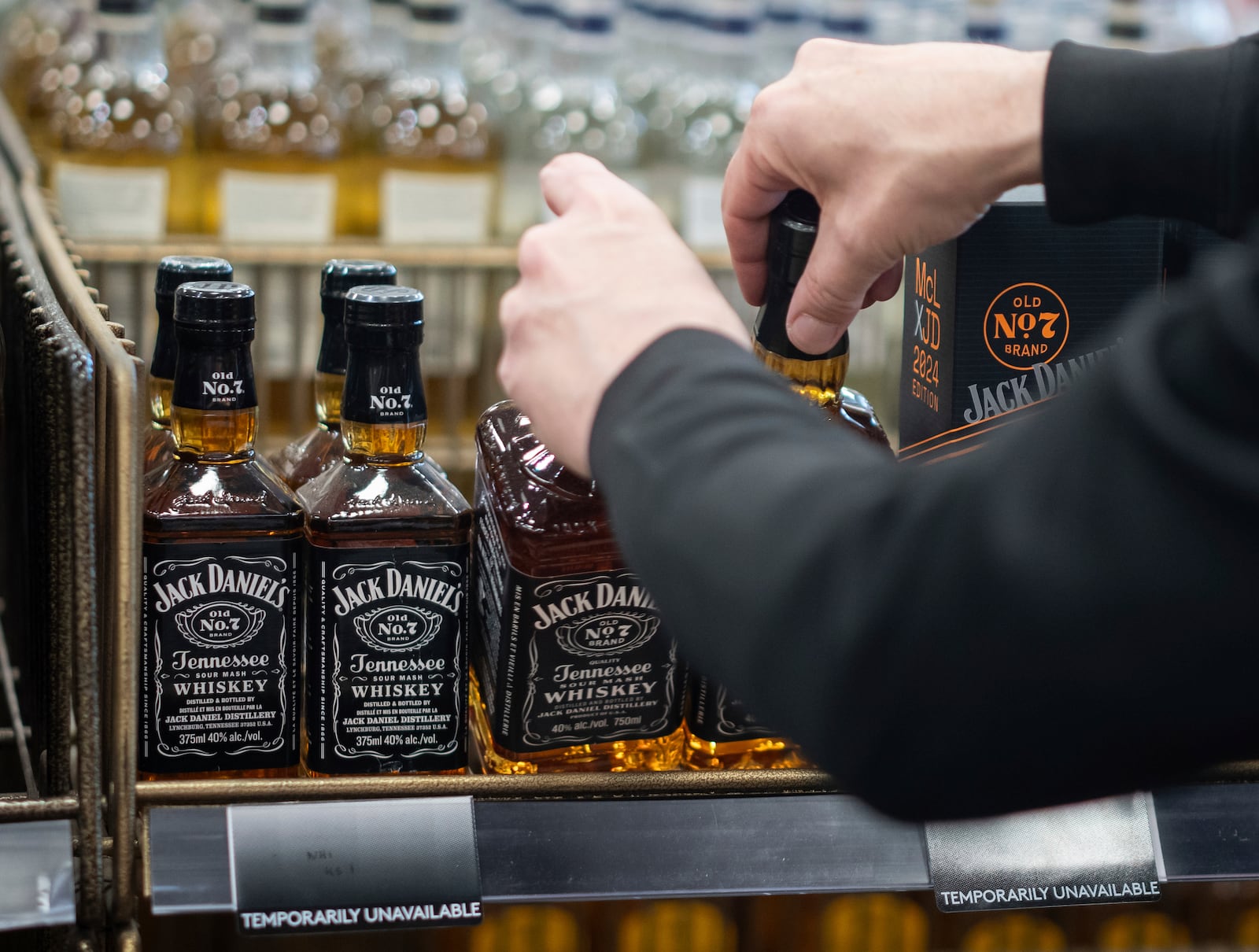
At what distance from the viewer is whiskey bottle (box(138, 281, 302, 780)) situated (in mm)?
774

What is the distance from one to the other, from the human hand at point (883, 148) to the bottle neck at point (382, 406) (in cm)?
21

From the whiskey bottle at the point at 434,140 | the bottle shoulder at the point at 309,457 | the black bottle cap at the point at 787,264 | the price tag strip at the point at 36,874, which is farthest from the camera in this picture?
the whiskey bottle at the point at 434,140

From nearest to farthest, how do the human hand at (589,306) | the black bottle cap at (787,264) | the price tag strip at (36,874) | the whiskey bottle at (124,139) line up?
the human hand at (589,306) < the price tag strip at (36,874) < the black bottle cap at (787,264) < the whiskey bottle at (124,139)

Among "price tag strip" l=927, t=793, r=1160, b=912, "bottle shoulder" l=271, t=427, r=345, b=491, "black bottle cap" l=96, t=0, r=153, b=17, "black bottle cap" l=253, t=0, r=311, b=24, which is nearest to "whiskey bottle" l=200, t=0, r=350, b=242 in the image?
"black bottle cap" l=253, t=0, r=311, b=24

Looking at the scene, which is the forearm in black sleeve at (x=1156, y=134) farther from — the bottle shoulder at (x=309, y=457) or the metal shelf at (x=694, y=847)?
the bottle shoulder at (x=309, y=457)

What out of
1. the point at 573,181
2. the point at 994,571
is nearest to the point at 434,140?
the point at 573,181

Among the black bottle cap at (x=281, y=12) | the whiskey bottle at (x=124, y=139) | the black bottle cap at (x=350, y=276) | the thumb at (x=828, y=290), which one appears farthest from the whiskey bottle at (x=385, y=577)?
the black bottle cap at (x=281, y=12)

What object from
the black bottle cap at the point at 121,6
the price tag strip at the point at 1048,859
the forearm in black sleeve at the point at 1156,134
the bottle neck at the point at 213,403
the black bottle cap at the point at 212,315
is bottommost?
the price tag strip at the point at 1048,859

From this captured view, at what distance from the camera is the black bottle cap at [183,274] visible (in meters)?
0.88

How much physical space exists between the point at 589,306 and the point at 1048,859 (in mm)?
432

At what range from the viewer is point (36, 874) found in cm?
73

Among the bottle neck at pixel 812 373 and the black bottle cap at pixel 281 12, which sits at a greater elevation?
the black bottle cap at pixel 281 12

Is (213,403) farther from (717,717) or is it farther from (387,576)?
(717,717)

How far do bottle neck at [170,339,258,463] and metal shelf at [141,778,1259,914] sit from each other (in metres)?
0.19
